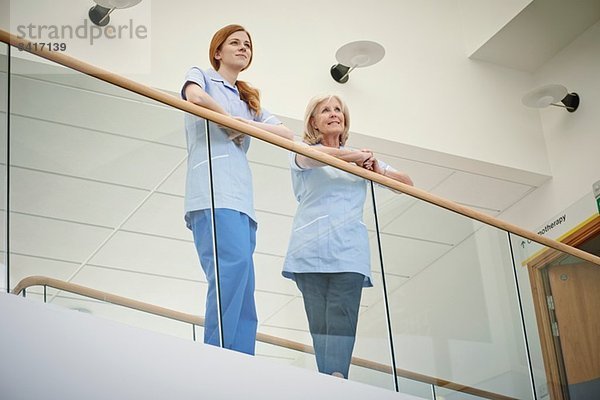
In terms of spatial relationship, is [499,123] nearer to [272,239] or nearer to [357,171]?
[357,171]

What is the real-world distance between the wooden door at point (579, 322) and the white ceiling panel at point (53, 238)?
2.29 metres

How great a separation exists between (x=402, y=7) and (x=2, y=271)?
4678 millimetres

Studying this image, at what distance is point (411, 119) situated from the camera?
617 centimetres

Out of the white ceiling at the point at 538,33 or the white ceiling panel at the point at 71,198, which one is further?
the white ceiling at the point at 538,33

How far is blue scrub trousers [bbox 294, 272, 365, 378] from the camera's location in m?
3.23

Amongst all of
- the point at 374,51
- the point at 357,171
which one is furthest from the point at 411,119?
the point at 357,171

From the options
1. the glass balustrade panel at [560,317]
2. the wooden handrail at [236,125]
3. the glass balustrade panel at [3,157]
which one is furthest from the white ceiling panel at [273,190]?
the glass balustrade panel at [560,317]

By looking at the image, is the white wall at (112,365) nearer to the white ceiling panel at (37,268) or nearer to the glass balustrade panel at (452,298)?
the white ceiling panel at (37,268)

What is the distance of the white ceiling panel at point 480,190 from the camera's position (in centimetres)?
656

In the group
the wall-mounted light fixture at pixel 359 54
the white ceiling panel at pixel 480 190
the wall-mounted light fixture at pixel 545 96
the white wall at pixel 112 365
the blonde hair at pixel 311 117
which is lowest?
the white wall at pixel 112 365

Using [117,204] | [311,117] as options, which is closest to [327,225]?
[311,117]

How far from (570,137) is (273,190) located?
3826mm

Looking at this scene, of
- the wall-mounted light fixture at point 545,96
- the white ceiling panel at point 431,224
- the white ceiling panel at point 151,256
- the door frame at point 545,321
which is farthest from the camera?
the wall-mounted light fixture at point 545,96

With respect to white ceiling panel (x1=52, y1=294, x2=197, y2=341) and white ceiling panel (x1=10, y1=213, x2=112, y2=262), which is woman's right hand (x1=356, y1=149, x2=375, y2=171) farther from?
white ceiling panel (x1=10, y1=213, x2=112, y2=262)
